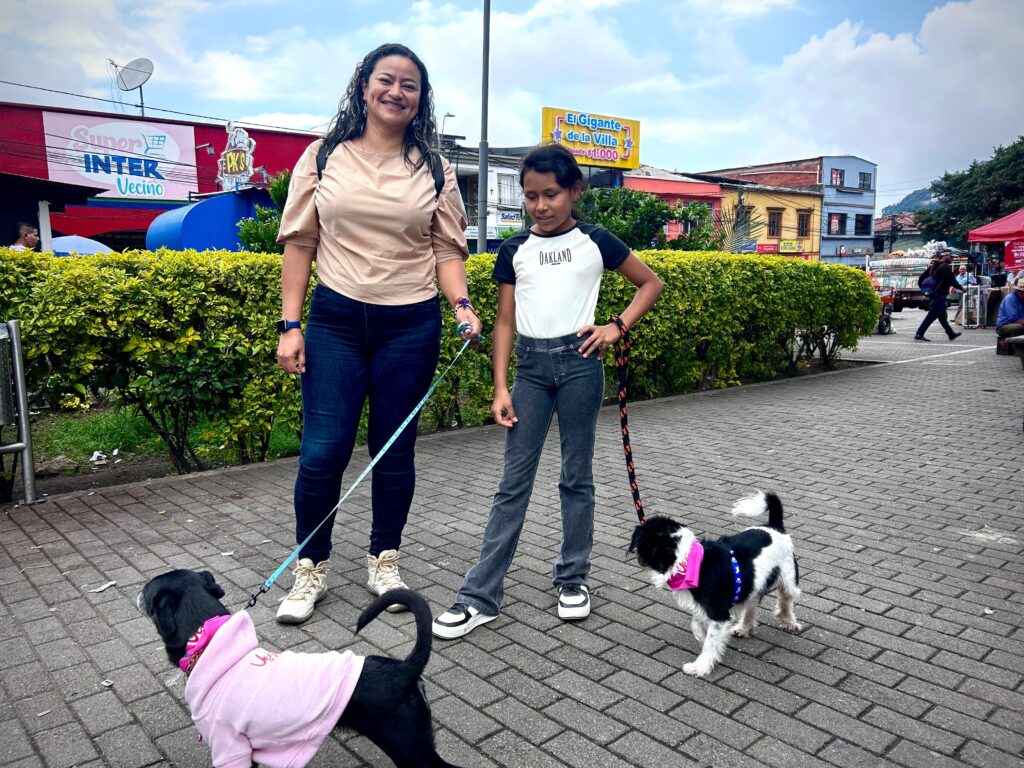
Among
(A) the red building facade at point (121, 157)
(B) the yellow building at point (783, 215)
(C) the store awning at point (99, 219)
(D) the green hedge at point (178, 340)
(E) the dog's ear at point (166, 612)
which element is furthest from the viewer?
(B) the yellow building at point (783, 215)

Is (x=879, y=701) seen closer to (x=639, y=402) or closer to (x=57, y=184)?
(x=639, y=402)

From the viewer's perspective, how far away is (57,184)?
12117mm

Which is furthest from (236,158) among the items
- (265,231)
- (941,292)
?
(941,292)

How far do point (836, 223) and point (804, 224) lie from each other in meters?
4.53

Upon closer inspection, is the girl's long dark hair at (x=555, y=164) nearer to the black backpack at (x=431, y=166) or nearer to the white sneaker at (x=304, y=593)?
the black backpack at (x=431, y=166)

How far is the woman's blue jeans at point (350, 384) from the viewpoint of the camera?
10.3ft

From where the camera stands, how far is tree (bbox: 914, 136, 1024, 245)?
4119cm

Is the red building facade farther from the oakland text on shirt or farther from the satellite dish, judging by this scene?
the oakland text on shirt

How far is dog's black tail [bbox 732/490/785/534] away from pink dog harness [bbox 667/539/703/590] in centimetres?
45

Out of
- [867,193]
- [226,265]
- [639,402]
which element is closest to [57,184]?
[226,265]

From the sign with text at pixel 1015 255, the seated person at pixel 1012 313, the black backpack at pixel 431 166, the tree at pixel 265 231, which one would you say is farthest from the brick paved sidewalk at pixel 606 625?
the sign with text at pixel 1015 255

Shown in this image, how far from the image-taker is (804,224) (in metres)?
51.3

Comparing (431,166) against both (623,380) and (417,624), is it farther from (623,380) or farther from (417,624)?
(417,624)

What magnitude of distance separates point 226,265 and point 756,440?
4.82 metres
